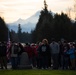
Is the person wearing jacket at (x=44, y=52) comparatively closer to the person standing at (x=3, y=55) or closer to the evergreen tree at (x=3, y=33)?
the person standing at (x=3, y=55)

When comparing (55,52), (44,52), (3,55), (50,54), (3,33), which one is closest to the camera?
(55,52)

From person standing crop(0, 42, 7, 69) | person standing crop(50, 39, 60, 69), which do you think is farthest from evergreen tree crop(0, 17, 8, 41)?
person standing crop(50, 39, 60, 69)

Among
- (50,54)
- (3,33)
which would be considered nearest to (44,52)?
(50,54)

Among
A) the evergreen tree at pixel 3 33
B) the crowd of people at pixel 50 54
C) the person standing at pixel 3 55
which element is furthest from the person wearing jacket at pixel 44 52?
the evergreen tree at pixel 3 33

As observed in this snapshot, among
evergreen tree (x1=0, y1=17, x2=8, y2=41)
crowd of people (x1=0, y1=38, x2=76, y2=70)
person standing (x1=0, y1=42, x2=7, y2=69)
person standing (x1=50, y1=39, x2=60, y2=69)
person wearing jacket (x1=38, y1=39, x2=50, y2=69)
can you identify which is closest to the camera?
crowd of people (x1=0, y1=38, x2=76, y2=70)

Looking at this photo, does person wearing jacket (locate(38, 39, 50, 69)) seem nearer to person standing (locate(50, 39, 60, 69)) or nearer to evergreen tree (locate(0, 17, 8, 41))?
person standing (locate(50, 39, 60, 69))

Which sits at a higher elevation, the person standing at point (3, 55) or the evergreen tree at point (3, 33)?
the evergreen tree at point (3, 33)

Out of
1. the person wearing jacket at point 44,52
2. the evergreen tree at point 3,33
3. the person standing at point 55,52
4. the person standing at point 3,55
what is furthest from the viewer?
the evergreen tree at point 3,33

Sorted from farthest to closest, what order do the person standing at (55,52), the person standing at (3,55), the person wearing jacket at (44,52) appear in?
the person standing at (3,55)
the person wearing jacket at (44,52)
the person standing at (55,52)

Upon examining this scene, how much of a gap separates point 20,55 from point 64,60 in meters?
3.42

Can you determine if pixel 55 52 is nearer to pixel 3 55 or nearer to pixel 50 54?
pixel 50 54

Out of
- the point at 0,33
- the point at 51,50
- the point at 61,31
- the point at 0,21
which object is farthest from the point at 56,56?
the point at 0,21

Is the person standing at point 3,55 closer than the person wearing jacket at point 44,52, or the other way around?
the person wearing jacket at point 44,52

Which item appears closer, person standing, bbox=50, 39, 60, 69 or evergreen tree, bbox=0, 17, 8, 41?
person standing, bbox=50, 39, 60, 69
